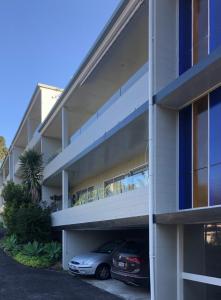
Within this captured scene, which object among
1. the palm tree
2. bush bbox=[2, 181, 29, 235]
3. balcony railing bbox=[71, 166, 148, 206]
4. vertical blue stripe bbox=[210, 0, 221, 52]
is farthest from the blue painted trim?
bush bbox=[2, 181, 29, 235]

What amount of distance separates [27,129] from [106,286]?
22306 mm

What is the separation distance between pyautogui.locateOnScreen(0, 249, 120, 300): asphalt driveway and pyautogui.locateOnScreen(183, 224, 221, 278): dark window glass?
3333mm

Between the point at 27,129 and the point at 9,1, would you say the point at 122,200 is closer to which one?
the point at 9,1

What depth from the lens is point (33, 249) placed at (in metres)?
20.2

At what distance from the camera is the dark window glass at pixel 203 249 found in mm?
9328

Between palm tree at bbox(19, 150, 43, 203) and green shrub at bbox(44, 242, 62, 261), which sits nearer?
green shrub at bbox(44, 242, 62, 261)

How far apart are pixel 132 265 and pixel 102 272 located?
11.0 feet

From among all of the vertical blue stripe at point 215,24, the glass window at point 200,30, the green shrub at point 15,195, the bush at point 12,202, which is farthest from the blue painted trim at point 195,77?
the green shrub at point 15,195

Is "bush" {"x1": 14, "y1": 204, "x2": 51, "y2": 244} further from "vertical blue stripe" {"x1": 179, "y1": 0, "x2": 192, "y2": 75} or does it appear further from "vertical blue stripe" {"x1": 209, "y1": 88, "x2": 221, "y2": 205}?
"vertical blue stripe" {"x1": 209, "y1": 88, "x2": 221, "y2": 205}

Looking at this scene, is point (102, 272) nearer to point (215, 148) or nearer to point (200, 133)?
point (200, 133)

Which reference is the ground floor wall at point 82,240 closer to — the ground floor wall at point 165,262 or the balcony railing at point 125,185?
the balcony railing at point 125,185

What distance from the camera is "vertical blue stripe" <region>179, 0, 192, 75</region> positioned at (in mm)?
10586

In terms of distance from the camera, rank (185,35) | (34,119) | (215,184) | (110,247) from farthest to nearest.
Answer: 1. (34,119)
2. (110,247)
3. (185,35)
4. (215,184)

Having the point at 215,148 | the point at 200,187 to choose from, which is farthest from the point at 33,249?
the point at 215,148
